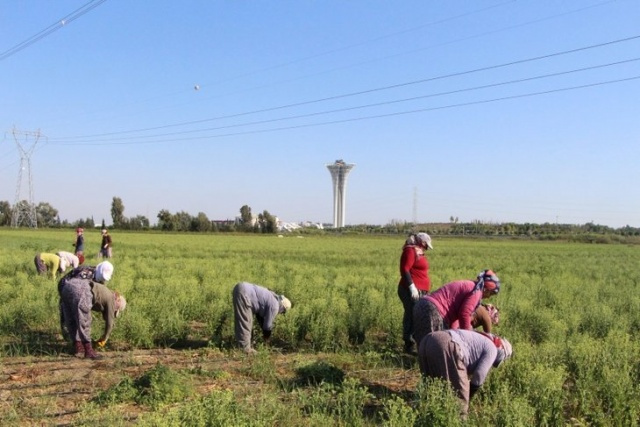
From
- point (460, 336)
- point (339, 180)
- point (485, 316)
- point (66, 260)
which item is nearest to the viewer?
point (460, 336)

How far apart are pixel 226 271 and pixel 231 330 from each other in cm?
788

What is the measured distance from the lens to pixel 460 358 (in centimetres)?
452

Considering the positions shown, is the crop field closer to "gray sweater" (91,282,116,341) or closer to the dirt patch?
the dirt patch

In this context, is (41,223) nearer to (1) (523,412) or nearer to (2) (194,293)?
(2) (194,293)

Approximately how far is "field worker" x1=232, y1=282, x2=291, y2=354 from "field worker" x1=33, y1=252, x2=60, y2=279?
7142mm

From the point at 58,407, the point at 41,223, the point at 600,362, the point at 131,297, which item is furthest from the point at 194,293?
the point at 41,223

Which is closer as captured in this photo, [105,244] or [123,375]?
[123,375]

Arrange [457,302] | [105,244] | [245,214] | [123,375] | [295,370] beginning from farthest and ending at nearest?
1. [245,214]
2. [105,244]
3. [295,370]
4. [123,375]
5. [457,302]

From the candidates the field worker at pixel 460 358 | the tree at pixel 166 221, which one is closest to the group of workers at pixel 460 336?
the field worker at pixel 460 358

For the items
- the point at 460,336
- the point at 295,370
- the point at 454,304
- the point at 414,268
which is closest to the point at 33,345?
the point at 295,370

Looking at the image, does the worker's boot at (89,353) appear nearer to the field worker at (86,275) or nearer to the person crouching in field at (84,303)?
the person crouching in field at (84,303)

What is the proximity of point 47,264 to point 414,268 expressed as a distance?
909 centimetres

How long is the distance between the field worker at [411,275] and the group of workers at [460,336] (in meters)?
0.19

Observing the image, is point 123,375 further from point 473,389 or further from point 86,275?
point 473,389
